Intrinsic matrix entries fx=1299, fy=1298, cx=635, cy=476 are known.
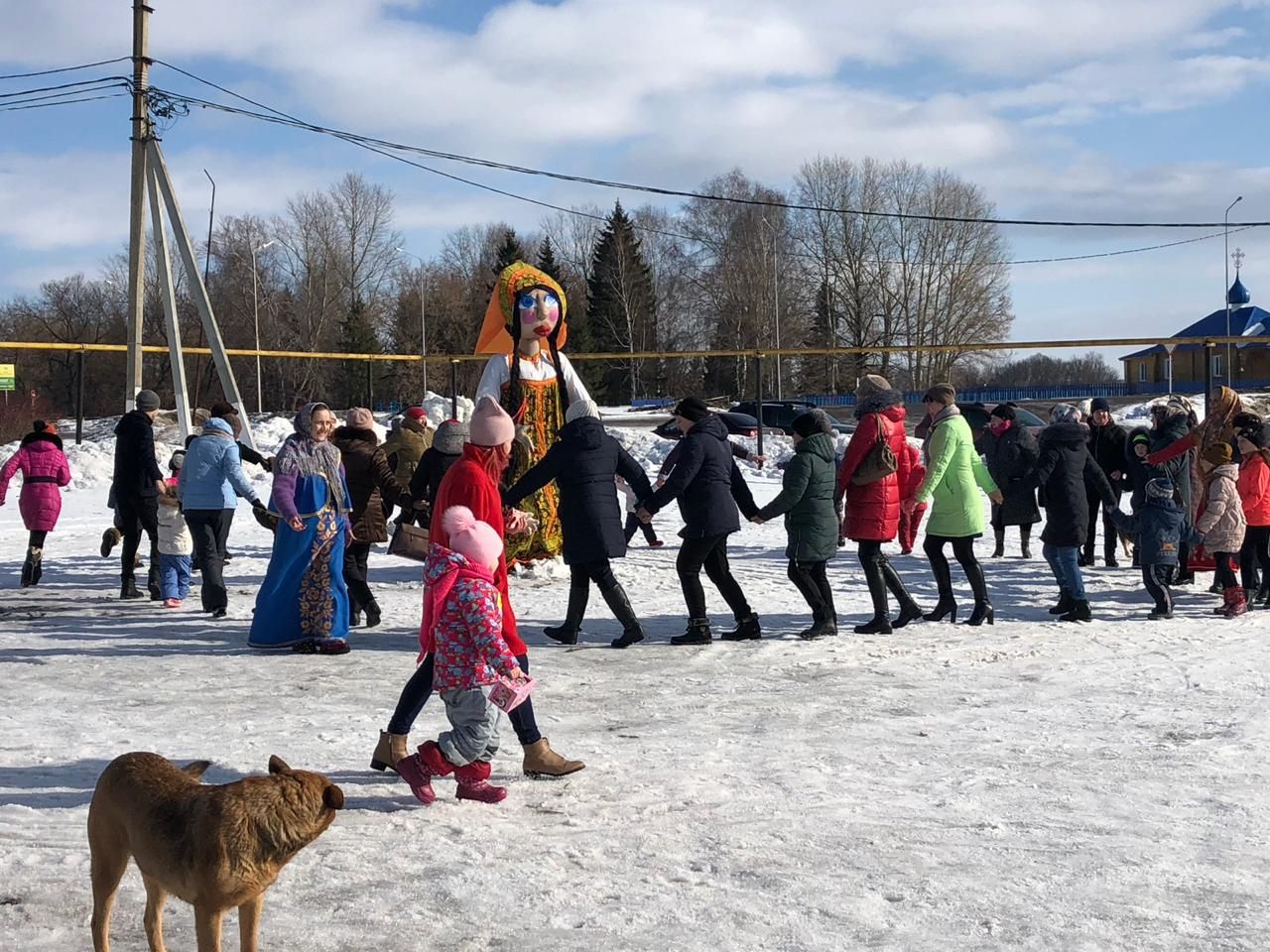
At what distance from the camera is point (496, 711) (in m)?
5.12

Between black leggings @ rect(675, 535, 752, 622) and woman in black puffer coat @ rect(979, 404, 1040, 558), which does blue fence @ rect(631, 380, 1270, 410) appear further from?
black leggings @ rect(675, 535, 752, 622)

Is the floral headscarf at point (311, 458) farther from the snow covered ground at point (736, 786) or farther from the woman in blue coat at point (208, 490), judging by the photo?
the woman in blue coat at point (208, 490)

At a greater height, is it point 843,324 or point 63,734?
point 843,324

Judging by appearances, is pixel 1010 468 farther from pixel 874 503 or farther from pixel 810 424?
pixel 810 424

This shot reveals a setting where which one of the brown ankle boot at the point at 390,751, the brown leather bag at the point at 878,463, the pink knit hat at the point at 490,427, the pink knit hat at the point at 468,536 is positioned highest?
the pink knit hat at the point at 490,427

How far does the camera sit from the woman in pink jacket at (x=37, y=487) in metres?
11.4

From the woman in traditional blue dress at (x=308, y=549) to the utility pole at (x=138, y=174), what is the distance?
27.3 ft

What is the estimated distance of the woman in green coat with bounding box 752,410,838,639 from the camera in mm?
8766

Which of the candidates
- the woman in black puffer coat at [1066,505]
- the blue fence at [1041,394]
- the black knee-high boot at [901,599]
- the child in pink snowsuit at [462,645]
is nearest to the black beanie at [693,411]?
the black knee-high boot at [901,599]

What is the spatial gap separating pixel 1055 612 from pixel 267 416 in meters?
22.7

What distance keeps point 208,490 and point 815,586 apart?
4517mm

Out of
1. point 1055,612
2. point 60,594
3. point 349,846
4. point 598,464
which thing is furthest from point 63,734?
point 1055,612

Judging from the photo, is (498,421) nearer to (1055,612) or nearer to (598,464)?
(598,464)

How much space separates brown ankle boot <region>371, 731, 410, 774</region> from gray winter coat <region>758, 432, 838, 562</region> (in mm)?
3962
